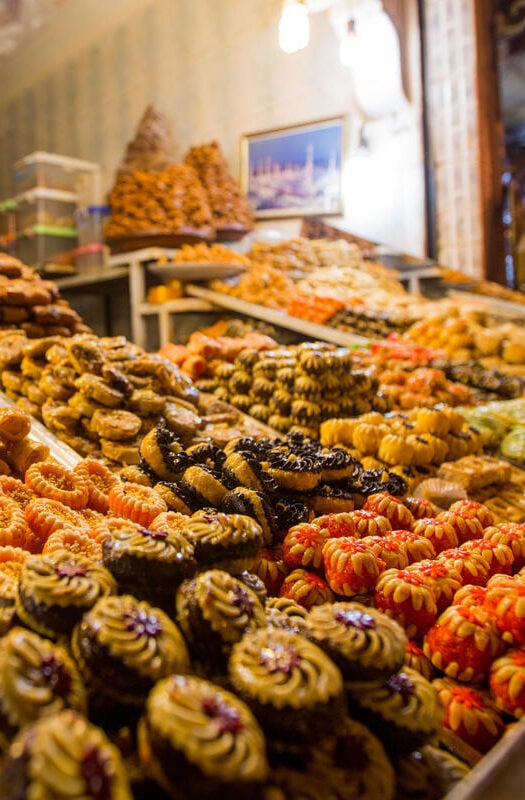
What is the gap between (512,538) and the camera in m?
1.39

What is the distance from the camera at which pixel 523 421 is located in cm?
273

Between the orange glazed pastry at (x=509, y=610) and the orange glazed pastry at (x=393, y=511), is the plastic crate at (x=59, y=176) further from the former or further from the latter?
the orange glazed pastry at (x=509, y=610)

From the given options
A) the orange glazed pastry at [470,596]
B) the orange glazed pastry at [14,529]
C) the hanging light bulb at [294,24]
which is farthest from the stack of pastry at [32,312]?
the hanging light bulb at [294,24]

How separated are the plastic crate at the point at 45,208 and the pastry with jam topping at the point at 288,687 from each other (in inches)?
239

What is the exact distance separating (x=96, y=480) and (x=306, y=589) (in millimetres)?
669

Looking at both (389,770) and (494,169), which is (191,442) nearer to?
(389,770)

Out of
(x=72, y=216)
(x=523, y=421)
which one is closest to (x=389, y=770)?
(x=523, y=421)

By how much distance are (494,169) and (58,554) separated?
16.9ft

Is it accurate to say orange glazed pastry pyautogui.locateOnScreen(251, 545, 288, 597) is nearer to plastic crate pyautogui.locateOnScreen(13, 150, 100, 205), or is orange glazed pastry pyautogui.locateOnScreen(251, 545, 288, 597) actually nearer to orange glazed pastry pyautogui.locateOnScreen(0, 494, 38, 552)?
orange glazed pastry pyautogui.locateOnScreen(0, 494, 38, 552)

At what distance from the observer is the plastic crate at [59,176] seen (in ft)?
20.1

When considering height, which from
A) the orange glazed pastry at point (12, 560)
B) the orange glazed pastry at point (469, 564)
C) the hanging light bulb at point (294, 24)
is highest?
the hanging light bulb at point (294, 24)

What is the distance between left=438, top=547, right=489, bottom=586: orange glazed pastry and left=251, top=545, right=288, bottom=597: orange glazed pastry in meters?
0.33

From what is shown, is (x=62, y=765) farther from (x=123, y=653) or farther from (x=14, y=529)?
(x=14, y=529)

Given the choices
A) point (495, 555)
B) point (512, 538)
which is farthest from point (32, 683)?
point (512, 538)
